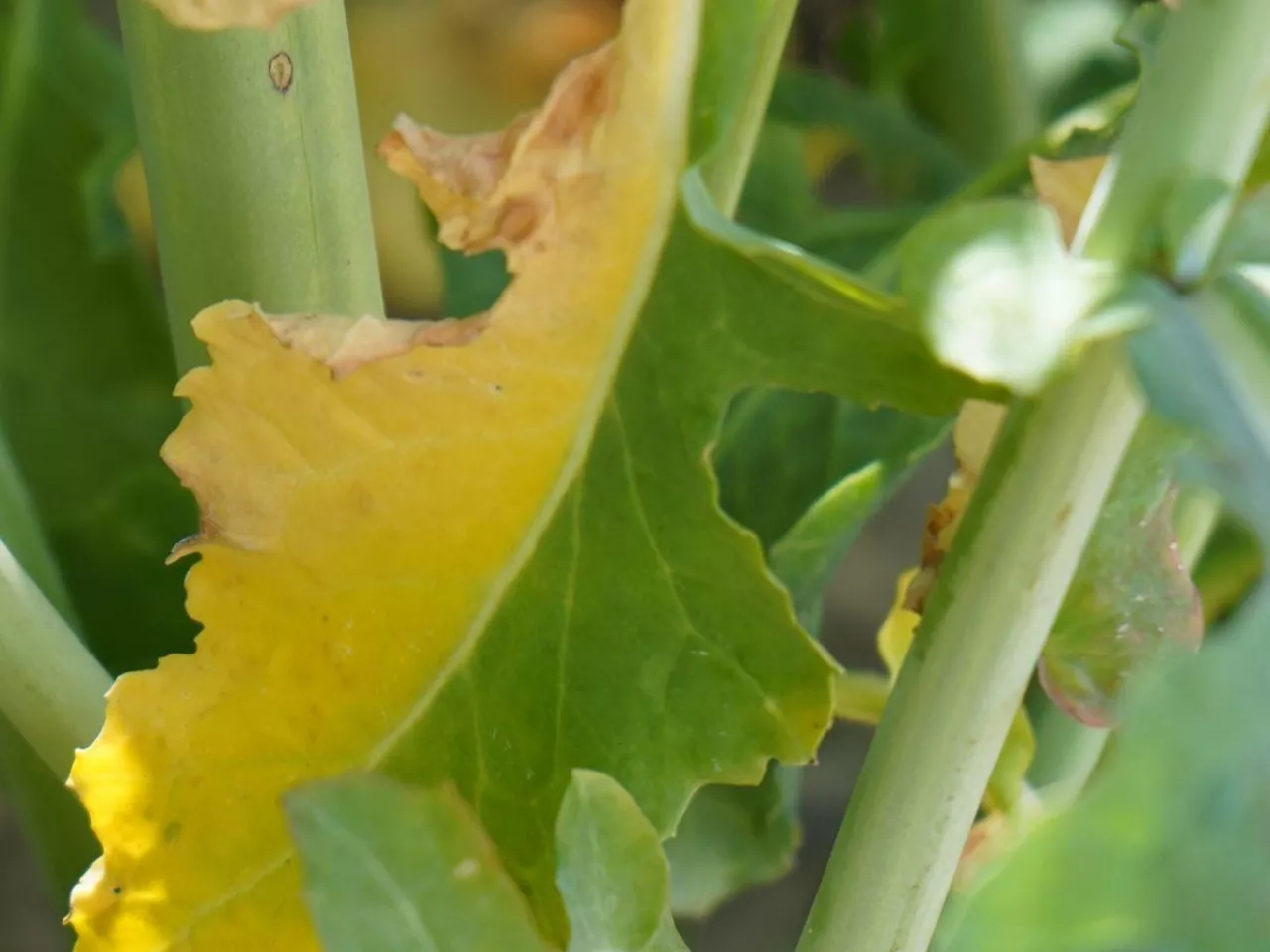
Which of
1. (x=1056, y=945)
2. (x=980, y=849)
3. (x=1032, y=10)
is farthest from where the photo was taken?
(x=1032, y=10)

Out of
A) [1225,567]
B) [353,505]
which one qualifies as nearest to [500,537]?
[353,505]

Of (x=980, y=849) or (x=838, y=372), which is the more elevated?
(x=838, y=372)

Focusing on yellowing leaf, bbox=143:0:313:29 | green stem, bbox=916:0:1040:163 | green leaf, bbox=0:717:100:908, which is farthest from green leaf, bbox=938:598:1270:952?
green stem, bbox=916:0:1040:163

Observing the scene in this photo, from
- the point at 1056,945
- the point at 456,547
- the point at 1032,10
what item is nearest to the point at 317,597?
the point at 456,547

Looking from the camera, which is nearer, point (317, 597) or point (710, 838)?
point (317, 597)

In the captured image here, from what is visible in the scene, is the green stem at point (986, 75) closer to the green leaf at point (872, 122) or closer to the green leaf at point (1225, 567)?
the green leaf at point (872, 122)

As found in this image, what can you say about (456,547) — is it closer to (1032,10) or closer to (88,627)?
(88,627)
